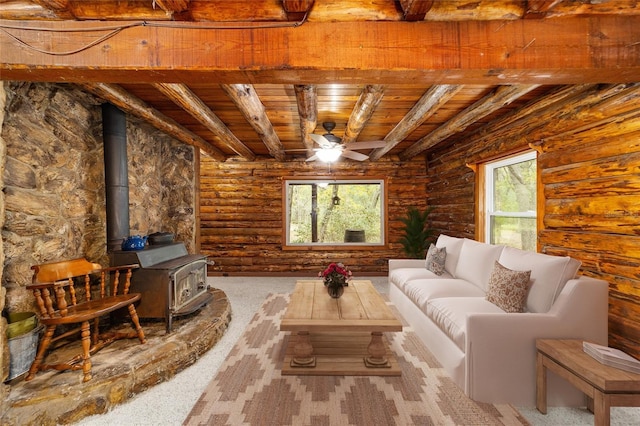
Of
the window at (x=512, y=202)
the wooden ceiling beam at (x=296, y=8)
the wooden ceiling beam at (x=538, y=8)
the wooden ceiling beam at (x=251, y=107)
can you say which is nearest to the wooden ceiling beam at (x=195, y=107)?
the wooden ceiling beam at (x=251, y=107)

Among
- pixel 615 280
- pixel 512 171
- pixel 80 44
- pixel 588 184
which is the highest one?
pixel 80 44

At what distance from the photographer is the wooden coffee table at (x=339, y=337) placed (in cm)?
235

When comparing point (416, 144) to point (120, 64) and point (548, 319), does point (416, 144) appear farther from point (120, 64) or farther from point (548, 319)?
point (120, 64)

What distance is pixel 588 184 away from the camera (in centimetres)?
258

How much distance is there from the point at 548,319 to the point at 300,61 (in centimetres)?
245

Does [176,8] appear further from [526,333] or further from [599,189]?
[599,189]

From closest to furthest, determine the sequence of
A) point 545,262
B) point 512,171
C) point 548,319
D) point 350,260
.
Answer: point 548,319 → point 545,262 → point 512,171 → point 350,260

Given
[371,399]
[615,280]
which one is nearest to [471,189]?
[615,280]

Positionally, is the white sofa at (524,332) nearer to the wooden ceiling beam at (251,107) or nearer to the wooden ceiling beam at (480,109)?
the wooden ceiling beam at (480,109)

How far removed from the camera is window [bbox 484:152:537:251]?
11.5ft

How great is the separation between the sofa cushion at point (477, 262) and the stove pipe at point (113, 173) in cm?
389

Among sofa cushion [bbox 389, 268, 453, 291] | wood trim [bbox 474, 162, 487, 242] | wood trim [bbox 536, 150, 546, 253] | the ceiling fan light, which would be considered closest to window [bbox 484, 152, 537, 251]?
wood trim [bbox 474, 162, 487, 242]

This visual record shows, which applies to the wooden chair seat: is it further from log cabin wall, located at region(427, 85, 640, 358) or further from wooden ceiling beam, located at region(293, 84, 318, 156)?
log cabin wall, located at region(427, 85, 640, 358)

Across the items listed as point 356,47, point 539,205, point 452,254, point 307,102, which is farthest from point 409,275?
point 356,47
